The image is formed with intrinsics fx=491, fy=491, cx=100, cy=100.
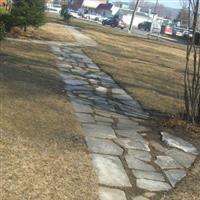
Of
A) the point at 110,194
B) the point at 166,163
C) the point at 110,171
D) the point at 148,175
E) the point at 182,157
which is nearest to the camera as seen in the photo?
the point at 110,194

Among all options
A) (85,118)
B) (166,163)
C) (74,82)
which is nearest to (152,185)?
(166,163)

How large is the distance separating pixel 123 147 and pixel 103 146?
0.94ft

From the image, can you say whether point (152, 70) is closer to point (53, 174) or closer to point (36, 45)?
point (36, 45)

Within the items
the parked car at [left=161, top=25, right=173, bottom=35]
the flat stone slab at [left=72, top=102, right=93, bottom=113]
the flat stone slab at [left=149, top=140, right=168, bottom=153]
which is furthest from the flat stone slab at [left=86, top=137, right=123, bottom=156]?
the parked car at [left=161, top=25, right=173, bottom=35]

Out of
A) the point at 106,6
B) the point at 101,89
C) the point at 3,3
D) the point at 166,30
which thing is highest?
the point at 3,3

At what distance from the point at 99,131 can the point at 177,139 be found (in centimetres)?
117

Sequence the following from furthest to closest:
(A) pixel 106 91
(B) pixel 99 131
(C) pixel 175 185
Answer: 1. (A) pixel 106 91
2. (B) pixel 99 131
3. (C) pixel 175 185

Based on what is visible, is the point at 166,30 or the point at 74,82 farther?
the point at 166,30

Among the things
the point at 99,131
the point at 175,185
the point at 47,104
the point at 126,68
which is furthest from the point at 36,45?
the point at 175,185

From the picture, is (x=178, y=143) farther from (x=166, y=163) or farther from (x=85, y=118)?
(x=85, y=118)

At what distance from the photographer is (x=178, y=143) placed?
693 centimetres

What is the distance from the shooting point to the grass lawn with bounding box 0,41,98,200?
15.2ft

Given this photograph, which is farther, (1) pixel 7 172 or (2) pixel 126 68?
(2) pixel 126 68

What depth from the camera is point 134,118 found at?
797 cm
